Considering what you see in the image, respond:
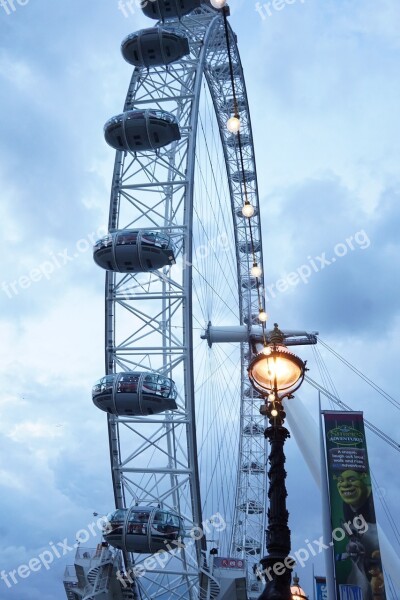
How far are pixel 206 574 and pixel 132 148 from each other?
52.6 feet

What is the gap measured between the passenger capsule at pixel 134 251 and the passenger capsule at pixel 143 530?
8.40 meters

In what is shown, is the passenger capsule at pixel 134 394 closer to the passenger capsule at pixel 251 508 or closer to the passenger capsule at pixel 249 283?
the passenger capsule at pixel 249 283

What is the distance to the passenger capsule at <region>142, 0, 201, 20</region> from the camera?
2722 cm

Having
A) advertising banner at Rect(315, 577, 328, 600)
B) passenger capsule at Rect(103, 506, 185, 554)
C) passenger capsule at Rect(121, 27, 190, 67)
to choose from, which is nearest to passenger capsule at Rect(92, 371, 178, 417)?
passenger capsule at Rect(103, 506, 185, 554)

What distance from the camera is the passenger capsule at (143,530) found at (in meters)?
20.8

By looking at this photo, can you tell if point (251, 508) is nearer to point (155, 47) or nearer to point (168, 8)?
point (155, 47)

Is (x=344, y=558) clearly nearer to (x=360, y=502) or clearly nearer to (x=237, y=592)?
(x=360, y=502)

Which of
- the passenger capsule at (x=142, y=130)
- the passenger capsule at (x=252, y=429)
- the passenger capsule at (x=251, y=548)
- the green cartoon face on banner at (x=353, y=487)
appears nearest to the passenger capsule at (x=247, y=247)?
the passenger capsule at (x=252, y=429)

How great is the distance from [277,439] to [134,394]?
16687 mm

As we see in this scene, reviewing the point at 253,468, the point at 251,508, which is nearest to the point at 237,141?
the point at 253,468

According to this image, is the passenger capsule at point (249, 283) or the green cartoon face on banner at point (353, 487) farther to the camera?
the passenger capsule at point (249, 283)

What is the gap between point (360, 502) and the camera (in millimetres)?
12906

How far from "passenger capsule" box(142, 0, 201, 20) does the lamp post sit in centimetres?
2487

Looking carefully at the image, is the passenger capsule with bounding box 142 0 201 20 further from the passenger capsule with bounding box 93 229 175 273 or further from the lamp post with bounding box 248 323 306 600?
the lamp post with bounding box 248 323 306 600
